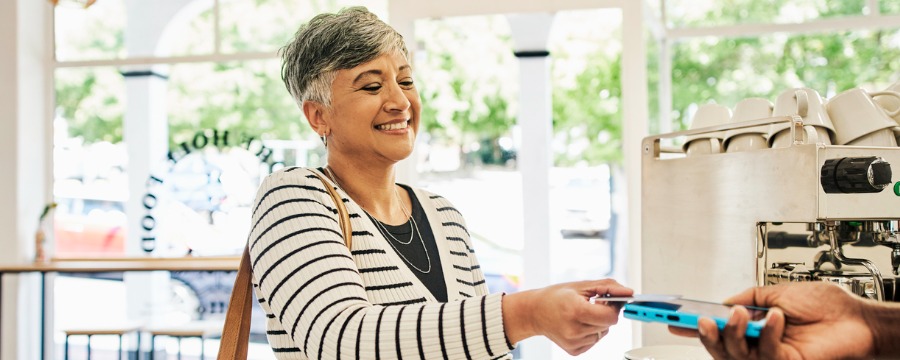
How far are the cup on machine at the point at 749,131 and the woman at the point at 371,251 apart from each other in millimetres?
718

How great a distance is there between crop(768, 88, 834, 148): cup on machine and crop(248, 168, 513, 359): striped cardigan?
756mm

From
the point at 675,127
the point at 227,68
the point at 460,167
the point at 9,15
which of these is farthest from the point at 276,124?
the point at 460,167

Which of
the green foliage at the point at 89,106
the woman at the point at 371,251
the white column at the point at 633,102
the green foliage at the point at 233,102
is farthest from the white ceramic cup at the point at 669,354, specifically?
the green foliage at the point at 89,106

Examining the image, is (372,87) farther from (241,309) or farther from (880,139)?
(880,139)

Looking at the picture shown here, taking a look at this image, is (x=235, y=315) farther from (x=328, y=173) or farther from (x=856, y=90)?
(x=856, y=90)

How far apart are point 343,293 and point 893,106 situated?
1287 millimetres

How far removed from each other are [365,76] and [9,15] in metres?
4.24

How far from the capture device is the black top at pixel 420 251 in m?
1.13

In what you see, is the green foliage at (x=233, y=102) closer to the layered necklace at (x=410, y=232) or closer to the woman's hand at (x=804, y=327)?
the layered necklace at (x=410, y=232)

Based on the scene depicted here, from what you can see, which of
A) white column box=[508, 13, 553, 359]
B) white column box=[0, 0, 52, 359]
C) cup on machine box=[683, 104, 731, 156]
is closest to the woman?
cup on machine box=[683, 104, 731, 156]

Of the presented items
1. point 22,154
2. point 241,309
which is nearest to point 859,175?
point 241,309

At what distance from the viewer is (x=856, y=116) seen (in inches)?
59.7

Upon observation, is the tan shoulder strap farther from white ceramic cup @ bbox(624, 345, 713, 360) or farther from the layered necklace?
white ceramic cup @ bbox(624, 345, 713, 360)

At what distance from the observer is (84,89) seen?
17.1ft
